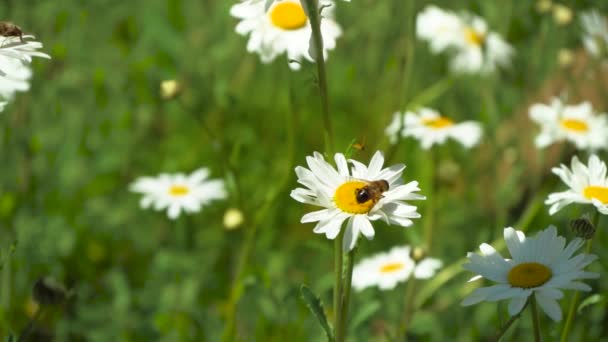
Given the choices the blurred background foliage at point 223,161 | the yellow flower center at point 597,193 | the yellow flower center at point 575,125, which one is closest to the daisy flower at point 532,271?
the yellow flower center at point 597,193

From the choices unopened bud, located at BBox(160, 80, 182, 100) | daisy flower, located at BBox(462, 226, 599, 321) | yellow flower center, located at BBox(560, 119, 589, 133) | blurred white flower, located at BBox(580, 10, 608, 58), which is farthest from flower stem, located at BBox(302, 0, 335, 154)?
blurred white flower, located at BBox(580, 10, 608, 58)

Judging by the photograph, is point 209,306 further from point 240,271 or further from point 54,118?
point 54,118

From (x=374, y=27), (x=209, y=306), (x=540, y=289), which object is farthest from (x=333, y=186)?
(x=374, y=27)

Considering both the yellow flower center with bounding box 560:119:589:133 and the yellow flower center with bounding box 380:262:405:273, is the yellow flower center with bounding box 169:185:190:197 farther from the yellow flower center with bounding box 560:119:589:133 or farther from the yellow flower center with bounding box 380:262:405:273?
the yellow flower center with bounding box 560:119:589:133

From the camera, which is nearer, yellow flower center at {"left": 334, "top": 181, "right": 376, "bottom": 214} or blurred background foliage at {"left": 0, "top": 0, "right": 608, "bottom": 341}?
yellow flower center at {"left": 334, "top": 181, "right": 376, "bottom": 214}

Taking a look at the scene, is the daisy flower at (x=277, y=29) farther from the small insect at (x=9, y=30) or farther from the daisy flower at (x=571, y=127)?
the daisy flower at (x=571, y=127)

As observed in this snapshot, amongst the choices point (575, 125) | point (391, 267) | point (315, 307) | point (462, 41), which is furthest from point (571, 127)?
point (315, 307)

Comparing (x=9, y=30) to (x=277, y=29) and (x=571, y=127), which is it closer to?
(x=277, y=29)
